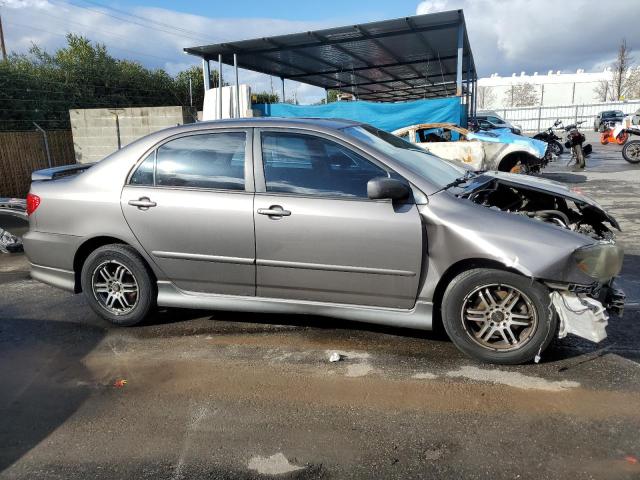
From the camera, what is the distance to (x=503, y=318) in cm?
333

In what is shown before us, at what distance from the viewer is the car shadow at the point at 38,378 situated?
2908 mm

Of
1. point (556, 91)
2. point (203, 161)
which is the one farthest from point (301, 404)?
point (556, 91)

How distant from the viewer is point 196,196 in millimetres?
3893

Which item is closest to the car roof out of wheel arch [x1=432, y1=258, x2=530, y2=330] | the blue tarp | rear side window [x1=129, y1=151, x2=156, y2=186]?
rear side window [x1=129, y1=151, x2=156, y2=186]

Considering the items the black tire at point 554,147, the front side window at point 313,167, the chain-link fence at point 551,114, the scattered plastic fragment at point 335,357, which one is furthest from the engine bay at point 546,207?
the chain-link fence at point 551,114

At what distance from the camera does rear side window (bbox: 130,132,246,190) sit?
3.89 meters

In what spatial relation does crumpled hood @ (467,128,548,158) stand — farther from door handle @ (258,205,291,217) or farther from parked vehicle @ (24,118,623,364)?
door handle @ (258,205,291,217)

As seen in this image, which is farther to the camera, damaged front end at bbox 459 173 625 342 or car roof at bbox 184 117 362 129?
car roof at bbox 184 117 362 129

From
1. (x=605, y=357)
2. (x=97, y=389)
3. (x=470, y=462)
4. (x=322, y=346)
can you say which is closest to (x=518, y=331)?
(x=605, y=357)

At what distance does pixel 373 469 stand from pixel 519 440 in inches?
31.8

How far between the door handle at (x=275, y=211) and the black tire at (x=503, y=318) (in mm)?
1262

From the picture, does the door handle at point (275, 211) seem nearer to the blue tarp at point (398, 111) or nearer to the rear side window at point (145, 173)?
the rear side window at point (145, 173)

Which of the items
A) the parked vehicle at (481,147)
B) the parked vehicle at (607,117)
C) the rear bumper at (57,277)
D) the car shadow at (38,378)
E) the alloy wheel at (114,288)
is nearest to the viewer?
the car shadow at (38,378)

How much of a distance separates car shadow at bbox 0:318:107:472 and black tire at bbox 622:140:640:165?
648 inches
